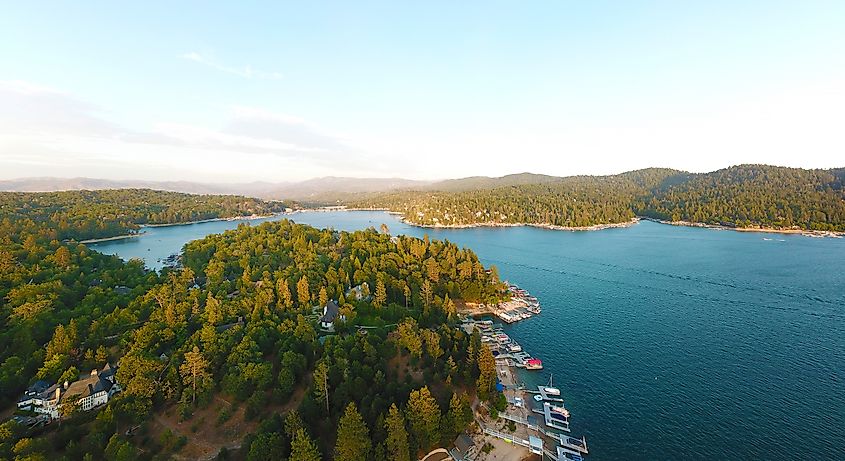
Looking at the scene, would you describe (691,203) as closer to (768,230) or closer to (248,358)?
(768,230)

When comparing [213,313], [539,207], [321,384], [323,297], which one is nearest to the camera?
[321,384]

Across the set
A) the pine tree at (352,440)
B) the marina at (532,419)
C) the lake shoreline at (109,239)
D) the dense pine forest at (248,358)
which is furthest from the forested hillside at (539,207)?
the pine tree at (352,440)

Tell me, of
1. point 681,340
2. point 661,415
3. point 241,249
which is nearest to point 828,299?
point 681,340

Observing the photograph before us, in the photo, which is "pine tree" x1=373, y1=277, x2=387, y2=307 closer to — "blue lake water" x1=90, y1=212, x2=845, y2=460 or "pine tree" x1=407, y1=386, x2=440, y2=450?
"blue lake water" x1=90, y1=212, x2=845, y2=460

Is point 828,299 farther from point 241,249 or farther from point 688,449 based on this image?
point 241,249

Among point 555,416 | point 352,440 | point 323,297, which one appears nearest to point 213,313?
point 323,297

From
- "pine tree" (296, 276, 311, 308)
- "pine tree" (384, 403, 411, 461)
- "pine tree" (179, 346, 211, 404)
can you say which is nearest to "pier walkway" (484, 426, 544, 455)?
"pine tree" (384, 403, 411, 461)

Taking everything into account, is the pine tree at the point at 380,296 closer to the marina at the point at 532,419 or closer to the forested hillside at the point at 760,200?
the marina at the point at 532,419
